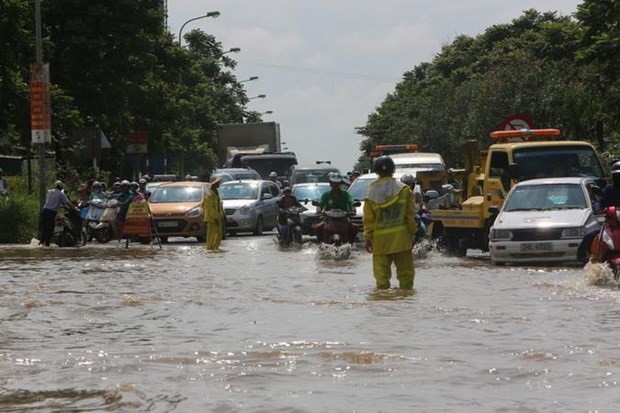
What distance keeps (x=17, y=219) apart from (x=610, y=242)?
69.8ft

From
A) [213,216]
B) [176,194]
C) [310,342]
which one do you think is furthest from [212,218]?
[310,342]

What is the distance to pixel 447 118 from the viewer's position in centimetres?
9138

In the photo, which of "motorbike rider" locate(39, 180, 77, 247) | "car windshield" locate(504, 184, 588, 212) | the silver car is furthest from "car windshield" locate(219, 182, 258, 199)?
"car windshield" locate(504, 184, 588, 212)

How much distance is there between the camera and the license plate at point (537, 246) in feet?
73.8

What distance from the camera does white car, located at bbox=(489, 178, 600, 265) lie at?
22.5 meters

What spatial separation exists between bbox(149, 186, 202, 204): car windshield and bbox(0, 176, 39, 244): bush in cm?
290

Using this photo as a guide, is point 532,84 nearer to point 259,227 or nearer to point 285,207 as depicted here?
point 259,227

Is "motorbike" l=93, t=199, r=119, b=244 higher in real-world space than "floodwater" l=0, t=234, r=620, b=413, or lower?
higher

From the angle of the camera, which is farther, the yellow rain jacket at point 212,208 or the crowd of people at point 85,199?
the crowd of people at point 85,199

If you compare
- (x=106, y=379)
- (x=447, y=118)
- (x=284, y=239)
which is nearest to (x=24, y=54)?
(x=284, y=239)

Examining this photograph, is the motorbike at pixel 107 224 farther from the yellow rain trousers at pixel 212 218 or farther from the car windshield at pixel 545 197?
the car windshield at pixel 545 197

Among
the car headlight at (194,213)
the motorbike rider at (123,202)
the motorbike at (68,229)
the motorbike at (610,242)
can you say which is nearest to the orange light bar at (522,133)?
the motorbike at (610,242)

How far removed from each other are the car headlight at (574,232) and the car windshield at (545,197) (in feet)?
2.69

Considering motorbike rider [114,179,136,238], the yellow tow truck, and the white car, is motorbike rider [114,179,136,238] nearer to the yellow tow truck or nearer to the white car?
the yellow tow truck
